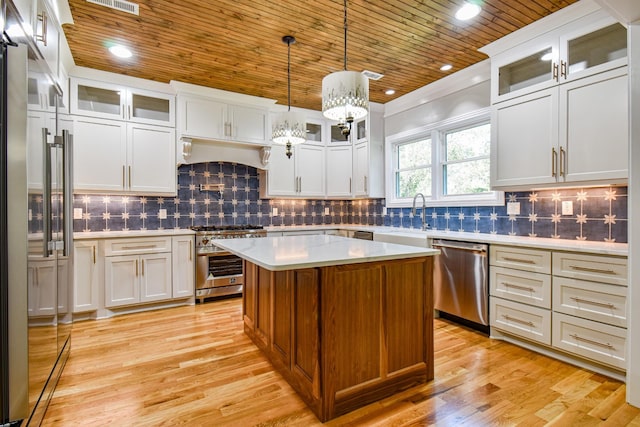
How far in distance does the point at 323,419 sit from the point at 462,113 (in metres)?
3.33

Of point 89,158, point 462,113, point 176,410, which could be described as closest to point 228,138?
point 89,158

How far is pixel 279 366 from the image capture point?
89.3 inches

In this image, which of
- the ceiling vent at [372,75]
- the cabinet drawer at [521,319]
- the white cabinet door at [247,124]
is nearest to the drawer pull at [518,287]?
the cabinet drawer at [521,319]

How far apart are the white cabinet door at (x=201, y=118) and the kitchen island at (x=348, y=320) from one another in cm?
234

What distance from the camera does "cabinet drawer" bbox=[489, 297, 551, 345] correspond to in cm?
251

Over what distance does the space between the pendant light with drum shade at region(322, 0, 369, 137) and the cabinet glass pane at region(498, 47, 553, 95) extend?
5.91 ft

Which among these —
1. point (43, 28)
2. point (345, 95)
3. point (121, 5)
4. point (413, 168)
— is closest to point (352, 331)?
point (345, 95)

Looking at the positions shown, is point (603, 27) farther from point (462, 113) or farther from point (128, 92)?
point (128, 92)

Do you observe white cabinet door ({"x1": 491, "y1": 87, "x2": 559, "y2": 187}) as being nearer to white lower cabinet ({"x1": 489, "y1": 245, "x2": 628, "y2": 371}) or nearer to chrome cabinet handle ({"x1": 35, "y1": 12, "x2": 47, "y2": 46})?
white lower cabinet ({"x1": 489, "y1": 245, "x2": 628, "y2": 371})

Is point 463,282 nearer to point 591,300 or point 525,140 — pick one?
point 591,300

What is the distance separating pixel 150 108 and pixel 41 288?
285 cm

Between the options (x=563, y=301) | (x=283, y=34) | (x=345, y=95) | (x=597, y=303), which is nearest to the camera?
(x=345, y=95)

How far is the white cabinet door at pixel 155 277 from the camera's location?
3.66m

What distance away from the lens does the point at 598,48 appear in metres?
2.44
